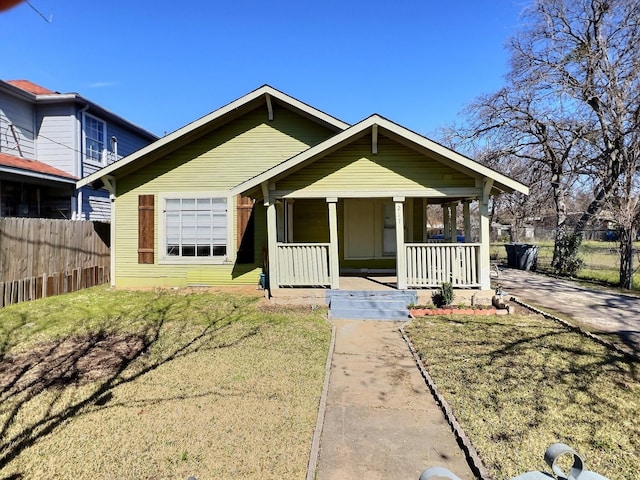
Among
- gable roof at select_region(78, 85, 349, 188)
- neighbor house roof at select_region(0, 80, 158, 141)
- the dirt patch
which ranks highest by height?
neighbor house roof at select_region(0, 80, 158, 141)

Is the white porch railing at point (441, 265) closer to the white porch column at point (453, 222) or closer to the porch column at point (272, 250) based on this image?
the porch column at point (272, 250)

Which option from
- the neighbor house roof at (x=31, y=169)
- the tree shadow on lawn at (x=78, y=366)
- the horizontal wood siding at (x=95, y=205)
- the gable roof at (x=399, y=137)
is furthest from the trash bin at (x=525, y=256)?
the neighbor house roof at (x=31, y=169)

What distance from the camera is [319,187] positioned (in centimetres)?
892

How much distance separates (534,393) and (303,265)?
5635 millimetres

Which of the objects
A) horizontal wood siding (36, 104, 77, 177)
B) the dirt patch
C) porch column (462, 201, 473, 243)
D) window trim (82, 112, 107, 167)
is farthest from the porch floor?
window trim (82, 112, 107, 167)

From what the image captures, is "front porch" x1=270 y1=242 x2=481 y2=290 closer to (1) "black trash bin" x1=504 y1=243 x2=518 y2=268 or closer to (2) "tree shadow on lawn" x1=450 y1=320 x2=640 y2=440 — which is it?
(2) "tree shadow on lawn" x1=450 y1=320 x2=640 y2=440

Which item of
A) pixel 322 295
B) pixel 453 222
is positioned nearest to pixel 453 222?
pixel 453 222

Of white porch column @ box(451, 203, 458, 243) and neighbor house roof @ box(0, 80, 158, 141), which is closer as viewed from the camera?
white porch column @ box(451, 203, 458, 243)

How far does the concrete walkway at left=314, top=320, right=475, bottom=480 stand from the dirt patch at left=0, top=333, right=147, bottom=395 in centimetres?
316

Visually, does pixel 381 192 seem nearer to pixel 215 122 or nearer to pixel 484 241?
pixel 484 241

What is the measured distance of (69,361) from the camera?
539 cm

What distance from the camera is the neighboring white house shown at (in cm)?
1316

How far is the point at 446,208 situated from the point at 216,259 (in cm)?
837

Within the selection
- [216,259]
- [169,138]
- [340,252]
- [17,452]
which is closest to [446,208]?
[340,252]
